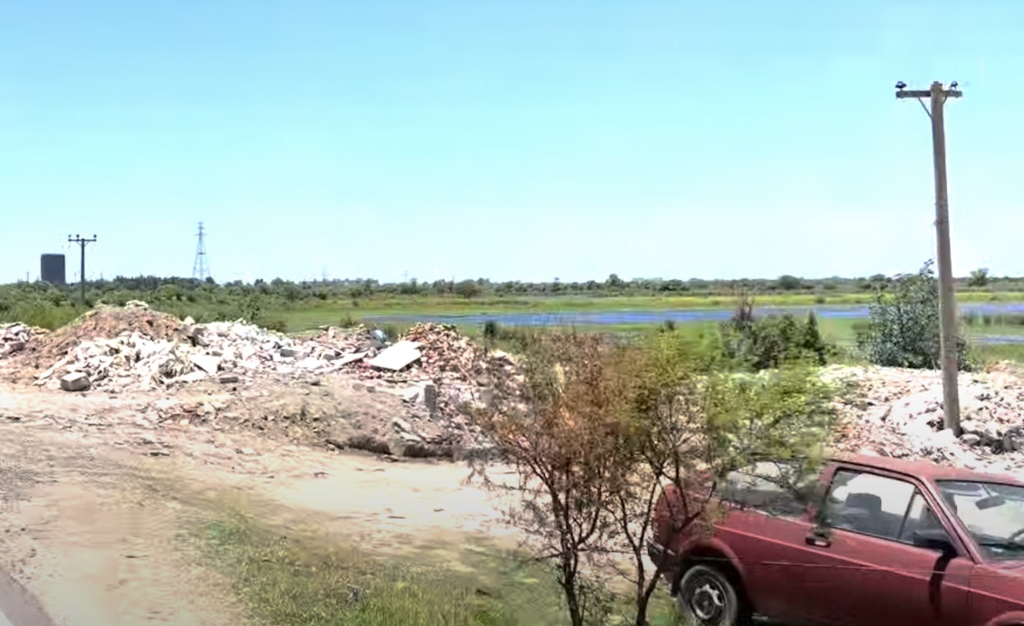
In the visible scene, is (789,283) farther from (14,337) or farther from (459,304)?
(14,337)

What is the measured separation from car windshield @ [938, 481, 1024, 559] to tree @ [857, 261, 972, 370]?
1836 centimetres

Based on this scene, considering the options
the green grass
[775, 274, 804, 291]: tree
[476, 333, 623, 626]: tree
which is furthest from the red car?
[775, 274, 804, 291]: tree

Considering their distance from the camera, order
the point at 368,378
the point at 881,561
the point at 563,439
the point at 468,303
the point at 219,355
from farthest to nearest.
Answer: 1. the point at 468,303
2. the point at 219,355
3. the point at 368,378
4. the point at 881,561
5. the point at 563,439

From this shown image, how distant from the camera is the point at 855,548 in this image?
787 cm

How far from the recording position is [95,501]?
13.7 metres

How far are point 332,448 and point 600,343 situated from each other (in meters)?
13.9

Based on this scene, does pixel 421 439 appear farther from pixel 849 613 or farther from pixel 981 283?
pixel 981 283

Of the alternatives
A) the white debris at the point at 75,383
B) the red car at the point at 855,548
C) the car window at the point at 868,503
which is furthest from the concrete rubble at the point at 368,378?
the car window at the point at 868,503

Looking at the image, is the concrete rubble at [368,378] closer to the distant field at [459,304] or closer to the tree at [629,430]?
the tree at [629,430]

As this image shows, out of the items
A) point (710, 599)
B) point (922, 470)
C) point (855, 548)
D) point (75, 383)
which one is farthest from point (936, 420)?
point (75, 383)

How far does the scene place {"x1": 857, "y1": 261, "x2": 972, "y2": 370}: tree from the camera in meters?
25.5

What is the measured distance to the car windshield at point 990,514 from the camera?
24.1ft

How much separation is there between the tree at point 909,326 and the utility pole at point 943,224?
23.8ft

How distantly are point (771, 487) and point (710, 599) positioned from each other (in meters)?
1.41
